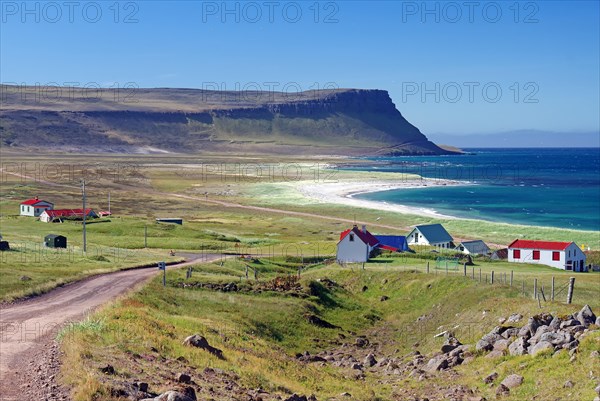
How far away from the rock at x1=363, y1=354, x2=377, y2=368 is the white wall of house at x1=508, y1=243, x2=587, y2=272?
3294 centimetres

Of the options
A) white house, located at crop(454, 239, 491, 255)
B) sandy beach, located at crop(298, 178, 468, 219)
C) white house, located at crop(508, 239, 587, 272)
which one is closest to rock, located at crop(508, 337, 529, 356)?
white house, located at crop(508, 239, 587, 272)

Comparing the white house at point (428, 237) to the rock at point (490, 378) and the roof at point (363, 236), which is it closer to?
the roof at point (363, 236)

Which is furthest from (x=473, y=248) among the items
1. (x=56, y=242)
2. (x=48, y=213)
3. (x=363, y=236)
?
(x=48, y=213)

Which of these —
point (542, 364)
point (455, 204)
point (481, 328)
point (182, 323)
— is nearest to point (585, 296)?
point (481, 328)

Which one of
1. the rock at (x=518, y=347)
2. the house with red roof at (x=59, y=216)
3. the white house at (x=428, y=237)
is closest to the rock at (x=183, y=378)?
the rock at (x=518, y=347)

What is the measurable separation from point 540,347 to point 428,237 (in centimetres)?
4813

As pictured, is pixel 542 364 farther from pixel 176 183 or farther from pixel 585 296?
pixel 176 183

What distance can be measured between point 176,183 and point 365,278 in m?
139

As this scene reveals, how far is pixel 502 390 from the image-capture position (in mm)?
24938

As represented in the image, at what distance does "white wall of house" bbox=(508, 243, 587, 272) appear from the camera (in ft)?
198

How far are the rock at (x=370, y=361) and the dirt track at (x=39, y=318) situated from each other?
1233 centimetres

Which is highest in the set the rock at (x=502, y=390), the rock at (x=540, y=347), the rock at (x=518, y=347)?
the rock at (x=540, y=347)

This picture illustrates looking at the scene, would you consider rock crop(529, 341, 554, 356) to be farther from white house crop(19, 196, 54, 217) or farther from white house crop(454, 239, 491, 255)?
white house crop(19, 196, 54, 217)

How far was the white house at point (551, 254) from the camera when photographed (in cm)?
6044
